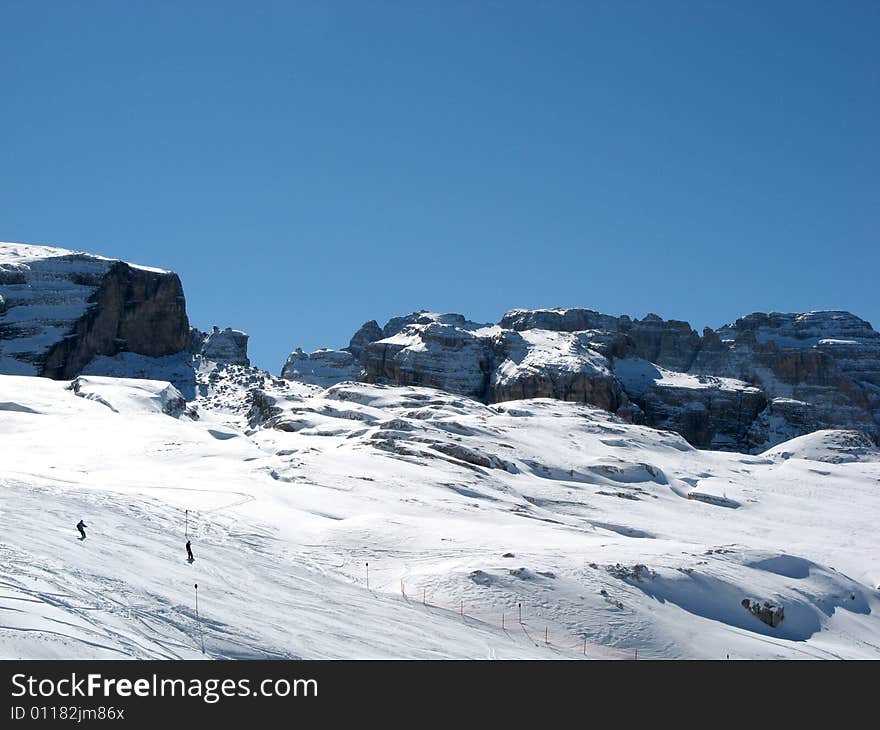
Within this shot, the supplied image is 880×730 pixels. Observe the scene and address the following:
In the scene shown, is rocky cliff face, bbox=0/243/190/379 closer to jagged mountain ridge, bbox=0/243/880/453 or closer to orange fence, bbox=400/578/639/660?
jagged mountain ridge, bbox=0/243/880/453

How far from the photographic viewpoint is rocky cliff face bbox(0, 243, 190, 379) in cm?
15612

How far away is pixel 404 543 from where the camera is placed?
168 ft

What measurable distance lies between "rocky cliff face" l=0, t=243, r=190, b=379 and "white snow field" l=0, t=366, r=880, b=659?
45071 mm

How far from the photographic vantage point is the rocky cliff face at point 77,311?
512ft

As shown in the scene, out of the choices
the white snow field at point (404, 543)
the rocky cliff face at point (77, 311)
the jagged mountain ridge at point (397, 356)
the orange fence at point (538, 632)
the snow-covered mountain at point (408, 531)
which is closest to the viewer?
the white snow field at point (404, 543)

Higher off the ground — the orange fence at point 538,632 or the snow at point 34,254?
the snow at point 34,254

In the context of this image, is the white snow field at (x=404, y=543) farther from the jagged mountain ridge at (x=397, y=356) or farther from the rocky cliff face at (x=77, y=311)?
the jagged mountain ridge at (x=397, y=356)

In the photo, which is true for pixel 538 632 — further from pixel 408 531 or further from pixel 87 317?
pixel 87 317

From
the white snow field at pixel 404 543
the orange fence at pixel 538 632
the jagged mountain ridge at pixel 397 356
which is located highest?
the jagged mountain ridge at pixel 397 356

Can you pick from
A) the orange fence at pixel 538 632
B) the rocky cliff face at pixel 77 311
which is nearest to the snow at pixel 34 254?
the rocky cliff face at pixel 77 311

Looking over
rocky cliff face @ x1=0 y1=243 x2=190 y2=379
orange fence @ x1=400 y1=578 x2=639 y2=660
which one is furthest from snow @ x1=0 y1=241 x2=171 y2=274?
orange fence @ x1=400 y1=578 x2=639 y2=660

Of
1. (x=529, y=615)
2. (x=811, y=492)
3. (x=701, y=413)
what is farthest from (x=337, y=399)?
(x=529, y=615)

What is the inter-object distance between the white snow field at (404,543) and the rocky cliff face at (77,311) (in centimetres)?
4507
